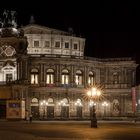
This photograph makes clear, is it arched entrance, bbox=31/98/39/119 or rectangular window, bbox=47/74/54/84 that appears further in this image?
rectangular window, bbox=47/74/54/84

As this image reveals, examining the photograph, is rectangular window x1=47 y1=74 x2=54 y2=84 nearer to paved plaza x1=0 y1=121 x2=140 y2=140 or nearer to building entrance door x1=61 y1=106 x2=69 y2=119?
building entrance door x1=61 y1=106 x2=69 y2=119

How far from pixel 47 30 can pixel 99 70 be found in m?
16.5

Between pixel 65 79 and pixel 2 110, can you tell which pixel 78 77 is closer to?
pixel 65 79

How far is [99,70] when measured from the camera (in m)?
118

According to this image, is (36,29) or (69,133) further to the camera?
(36,29)

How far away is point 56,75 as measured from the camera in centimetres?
10981

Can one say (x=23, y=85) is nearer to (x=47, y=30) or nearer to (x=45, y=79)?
(x=45, y=79)

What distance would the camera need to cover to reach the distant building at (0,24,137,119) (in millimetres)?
105688

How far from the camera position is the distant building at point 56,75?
10569 centimetres

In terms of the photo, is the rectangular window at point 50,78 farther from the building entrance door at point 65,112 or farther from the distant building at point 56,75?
the building entrance door at point 65,112

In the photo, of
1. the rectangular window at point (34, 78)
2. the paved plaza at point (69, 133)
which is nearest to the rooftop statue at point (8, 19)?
the rectangular window at point (34, 78)

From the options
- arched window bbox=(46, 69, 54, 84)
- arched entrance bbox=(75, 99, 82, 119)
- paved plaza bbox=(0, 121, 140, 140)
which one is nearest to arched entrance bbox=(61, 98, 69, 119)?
arched entrance bbox=(75, 99, 82, 119)

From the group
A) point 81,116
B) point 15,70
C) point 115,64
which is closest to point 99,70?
point 115,64

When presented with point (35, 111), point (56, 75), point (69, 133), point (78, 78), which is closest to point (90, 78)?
point (78, 78)
